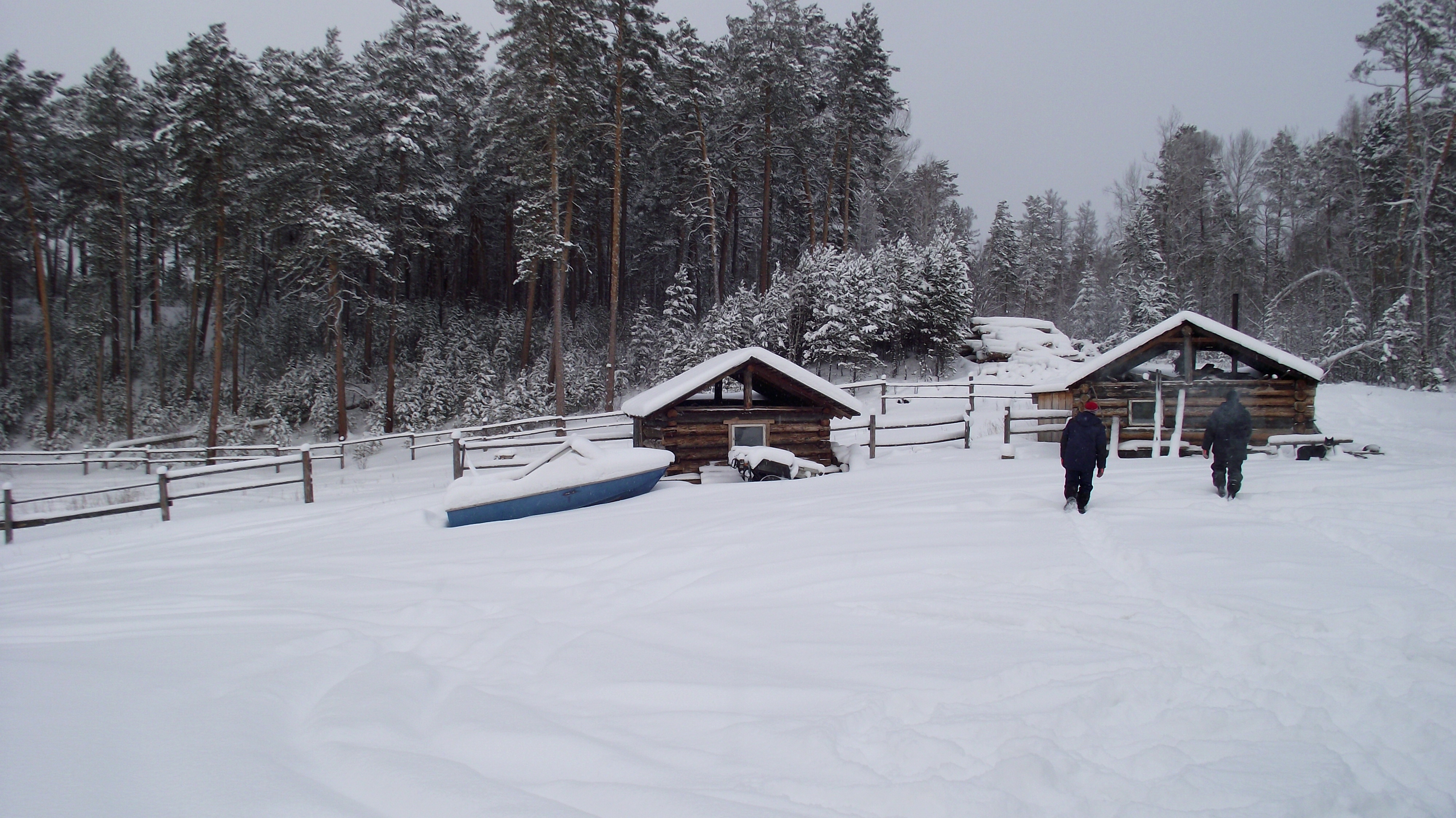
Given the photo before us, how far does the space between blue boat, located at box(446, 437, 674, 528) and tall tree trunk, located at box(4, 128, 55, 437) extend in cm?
2756

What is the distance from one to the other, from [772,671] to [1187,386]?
1730 cm

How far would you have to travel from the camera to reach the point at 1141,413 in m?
17.2

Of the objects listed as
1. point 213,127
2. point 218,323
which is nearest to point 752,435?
point 218,323

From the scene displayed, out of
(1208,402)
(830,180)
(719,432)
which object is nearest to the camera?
(719,432)

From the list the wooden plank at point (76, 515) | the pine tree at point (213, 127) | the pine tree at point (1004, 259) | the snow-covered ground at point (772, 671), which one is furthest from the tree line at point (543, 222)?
the snow-covered ground at point (772, 671)

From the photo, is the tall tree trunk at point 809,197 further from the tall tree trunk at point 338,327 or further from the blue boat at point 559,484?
the blue boat at point 559,484

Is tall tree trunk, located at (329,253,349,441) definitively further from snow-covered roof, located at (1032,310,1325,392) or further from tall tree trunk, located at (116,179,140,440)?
snow-covered roof, located at (1032,310,1325,392)

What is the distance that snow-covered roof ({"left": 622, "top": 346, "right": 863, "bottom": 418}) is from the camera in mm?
13844

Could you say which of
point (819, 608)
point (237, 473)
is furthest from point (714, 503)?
point (237, 473)

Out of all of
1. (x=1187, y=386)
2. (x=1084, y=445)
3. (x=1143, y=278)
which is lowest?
(x=1084, y=445)

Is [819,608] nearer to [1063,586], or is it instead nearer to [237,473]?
[1063,586]

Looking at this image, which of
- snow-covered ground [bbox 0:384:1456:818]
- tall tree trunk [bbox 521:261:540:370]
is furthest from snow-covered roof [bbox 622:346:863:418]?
tall tree trunk [bbox 521:261:540:370]

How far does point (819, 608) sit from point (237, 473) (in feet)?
79.3

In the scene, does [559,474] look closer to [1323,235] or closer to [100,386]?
[100,386]
